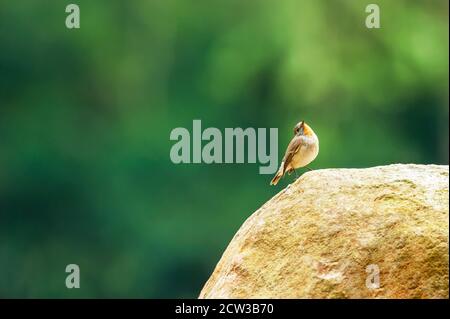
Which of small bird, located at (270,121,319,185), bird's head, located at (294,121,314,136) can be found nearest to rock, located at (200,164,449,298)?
small bird, located at (270,121,319,185)

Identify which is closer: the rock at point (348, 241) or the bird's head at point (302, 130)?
the rock at point (348, 241)

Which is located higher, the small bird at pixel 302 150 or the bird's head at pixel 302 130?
the bird's head at pixel 302 130

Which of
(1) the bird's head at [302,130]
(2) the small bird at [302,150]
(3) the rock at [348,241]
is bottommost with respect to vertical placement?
(3) the rock at [348,241]

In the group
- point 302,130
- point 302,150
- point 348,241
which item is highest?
point 302,130

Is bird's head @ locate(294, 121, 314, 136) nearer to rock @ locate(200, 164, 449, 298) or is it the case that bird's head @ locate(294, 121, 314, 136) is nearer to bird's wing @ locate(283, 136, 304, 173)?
bird's wing @ locate(283, 136, 304, 173)

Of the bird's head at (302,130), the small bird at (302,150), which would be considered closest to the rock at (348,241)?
the small bird at (302,150)

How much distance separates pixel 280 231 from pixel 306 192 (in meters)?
0.20

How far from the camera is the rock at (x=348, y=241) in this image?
2965mm

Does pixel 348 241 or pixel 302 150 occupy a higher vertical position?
pixel 302 150

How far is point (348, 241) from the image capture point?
3.07 metres

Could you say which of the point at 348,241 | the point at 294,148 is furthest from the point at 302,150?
the point at 348,241

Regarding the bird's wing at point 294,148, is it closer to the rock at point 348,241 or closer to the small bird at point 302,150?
the small bird at point 302,150

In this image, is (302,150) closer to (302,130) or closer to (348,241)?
(302,130)
